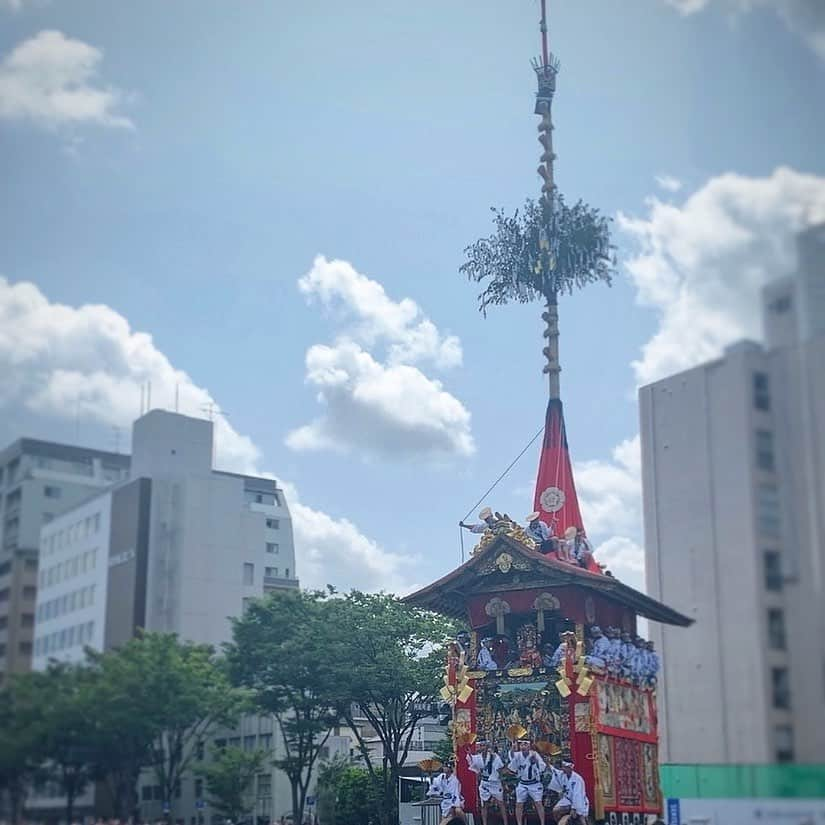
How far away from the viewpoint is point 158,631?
15.5m

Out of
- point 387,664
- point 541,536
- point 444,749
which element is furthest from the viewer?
point 444,749

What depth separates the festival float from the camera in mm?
23047

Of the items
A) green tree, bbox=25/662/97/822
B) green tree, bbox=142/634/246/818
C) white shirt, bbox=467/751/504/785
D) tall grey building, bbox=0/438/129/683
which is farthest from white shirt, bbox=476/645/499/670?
tall grey building, bbox=0/438/129/683

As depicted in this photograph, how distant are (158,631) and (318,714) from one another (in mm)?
15743

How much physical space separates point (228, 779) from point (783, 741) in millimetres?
13777

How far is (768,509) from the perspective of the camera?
23.1 feet

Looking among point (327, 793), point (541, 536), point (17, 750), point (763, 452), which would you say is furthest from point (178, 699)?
point (327, 793)

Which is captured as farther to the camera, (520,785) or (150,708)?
(520,785)

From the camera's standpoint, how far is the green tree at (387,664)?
3122 cm

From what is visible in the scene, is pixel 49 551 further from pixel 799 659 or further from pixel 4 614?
pixel 799 659

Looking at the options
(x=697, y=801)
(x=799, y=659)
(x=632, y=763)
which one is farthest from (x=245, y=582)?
(x=799, y=659)

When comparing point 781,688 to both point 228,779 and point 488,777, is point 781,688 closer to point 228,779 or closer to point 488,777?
point 228,779

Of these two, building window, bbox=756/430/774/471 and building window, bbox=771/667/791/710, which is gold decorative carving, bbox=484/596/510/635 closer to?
building window, bbox=756/430/774/471

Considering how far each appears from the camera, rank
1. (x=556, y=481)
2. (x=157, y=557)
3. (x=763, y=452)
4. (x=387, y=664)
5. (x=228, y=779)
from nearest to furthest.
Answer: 1. (x=763, y=452)
2. (x=157, y=557)
3. (x=228, y=779)
4. (x=556, y=481)
5. (x=387, y=664)
